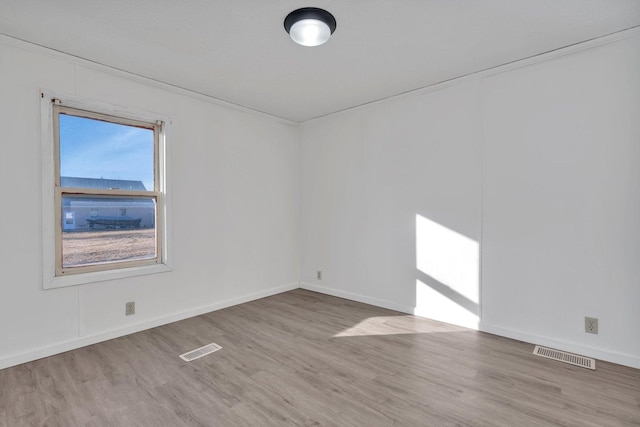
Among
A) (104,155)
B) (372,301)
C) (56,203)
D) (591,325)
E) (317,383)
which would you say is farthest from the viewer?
(372,301)

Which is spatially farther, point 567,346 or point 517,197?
point 517,197

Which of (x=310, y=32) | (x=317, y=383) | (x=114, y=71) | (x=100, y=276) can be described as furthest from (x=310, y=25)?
(x=100, y=276)

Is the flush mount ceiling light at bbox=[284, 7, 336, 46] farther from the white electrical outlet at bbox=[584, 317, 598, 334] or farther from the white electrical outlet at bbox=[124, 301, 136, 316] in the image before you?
the white electrical outlet at bbox=[584, 317, 598, 334]

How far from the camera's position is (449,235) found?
3434mm

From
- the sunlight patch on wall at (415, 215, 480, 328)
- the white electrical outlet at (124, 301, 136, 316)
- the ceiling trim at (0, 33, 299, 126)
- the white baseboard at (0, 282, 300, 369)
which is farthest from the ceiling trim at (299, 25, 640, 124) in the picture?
the white electrical outlet at (124, 301, 136, 316)

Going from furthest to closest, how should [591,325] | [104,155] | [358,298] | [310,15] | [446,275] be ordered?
[358,298], [446,275], [104,155], [591,325], [310,15]

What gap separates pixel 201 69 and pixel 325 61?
1.21m

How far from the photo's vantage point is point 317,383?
2311 mm

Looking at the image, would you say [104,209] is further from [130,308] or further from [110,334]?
[110,334]

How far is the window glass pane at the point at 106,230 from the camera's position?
9.65 ft

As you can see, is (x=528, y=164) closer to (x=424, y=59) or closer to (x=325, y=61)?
(x=424, y=59)

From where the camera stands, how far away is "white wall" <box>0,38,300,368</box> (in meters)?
2.59

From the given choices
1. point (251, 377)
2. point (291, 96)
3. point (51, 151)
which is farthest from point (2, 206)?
point (291, 96)

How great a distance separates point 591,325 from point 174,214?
13.4 ft
